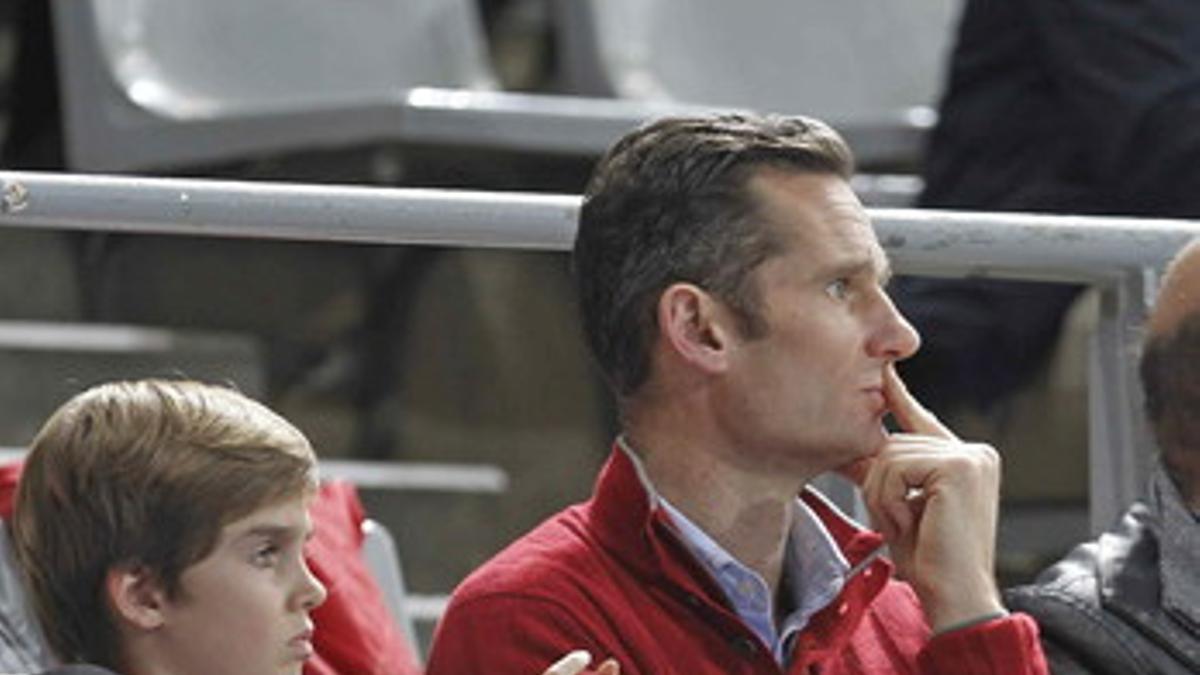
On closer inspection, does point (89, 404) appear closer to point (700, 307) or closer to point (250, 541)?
point (250, 541)

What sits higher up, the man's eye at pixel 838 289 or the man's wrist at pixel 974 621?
the man's eye at pixel 838 289

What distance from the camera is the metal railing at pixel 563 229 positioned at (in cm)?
382

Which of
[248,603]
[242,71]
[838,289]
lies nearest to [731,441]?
[838,289]

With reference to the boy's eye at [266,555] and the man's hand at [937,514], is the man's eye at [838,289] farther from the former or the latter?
the boy's eye at [266,555]

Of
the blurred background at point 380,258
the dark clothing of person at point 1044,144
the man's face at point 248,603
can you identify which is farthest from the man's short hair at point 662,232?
the blurred background at point 380,258

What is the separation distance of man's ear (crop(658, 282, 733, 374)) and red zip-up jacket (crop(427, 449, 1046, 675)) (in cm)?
12

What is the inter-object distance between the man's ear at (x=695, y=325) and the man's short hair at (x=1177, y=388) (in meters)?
0.46

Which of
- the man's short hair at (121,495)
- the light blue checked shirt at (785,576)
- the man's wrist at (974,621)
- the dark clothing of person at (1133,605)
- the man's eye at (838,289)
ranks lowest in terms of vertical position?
the dark clothing of person at (1133,605)

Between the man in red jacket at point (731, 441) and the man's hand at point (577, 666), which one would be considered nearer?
the man's hand at point (577, 666)

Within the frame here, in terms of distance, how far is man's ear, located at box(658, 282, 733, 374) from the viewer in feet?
11.9

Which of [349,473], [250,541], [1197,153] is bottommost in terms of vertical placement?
[349,473]

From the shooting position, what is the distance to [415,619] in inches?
214

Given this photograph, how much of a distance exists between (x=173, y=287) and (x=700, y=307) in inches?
106

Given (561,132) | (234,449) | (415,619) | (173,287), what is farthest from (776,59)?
(234,449)
